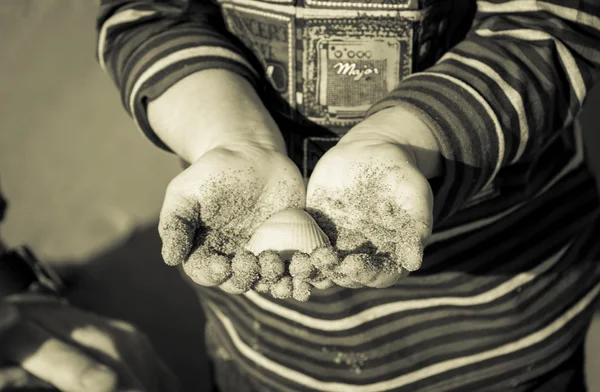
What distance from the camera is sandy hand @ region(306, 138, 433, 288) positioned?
1.48 feet

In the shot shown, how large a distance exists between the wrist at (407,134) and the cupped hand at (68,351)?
549 millimetres

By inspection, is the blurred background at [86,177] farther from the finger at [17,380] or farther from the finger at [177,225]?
the finger at [177,225]

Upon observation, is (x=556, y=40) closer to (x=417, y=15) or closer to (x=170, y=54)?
(x=417, y=15)

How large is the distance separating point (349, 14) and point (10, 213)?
1235mm

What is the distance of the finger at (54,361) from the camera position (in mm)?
799

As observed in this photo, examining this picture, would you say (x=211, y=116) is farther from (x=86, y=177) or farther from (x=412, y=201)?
(x=86, y=177)

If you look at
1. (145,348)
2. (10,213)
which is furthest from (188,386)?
(10,213)

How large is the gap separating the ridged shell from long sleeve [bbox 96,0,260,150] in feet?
0.69

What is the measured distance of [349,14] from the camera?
0.60 meters

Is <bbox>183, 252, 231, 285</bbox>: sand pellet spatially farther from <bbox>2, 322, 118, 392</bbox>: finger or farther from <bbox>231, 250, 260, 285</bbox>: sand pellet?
<bbox>2, 322, 118, 392</bbox>: finger

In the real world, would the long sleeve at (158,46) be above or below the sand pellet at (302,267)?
above

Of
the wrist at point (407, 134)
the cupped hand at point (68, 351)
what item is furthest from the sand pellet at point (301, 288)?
the cupped hand at point (68, 351)

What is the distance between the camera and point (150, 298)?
141 centimetres

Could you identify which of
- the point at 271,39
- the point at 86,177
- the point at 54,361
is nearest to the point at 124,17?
the point at 271,39
